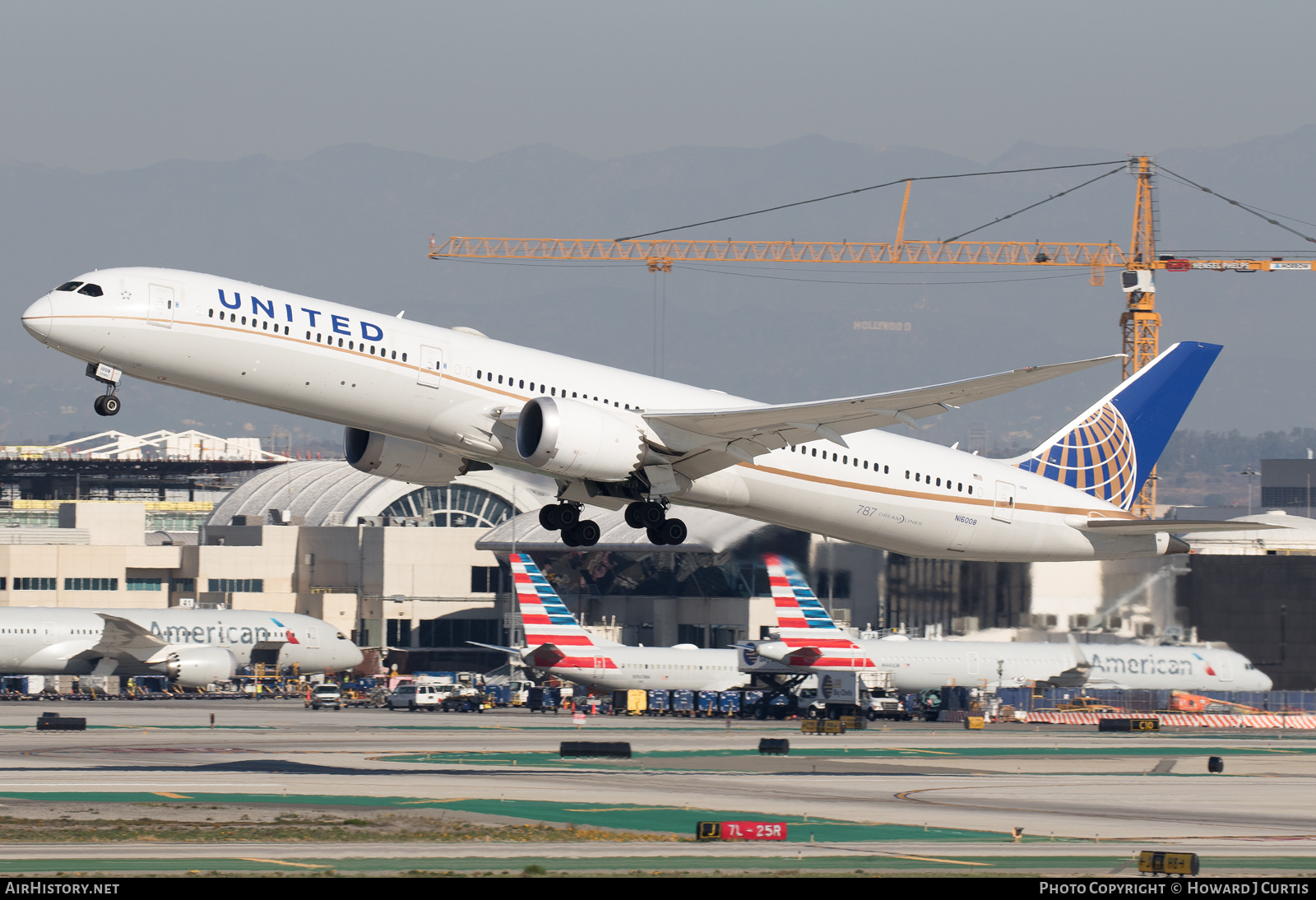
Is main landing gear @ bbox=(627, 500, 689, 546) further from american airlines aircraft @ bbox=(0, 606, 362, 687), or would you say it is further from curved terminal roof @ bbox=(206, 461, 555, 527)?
curved terminal roof @ bbox=(206, 461, 555, 527)

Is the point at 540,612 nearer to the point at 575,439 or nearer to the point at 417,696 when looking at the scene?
the point at 417,696

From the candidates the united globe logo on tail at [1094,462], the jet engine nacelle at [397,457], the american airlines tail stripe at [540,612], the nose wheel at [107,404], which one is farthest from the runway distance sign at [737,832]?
the american airlines tail stripe at [540,612]

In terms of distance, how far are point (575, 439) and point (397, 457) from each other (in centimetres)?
659

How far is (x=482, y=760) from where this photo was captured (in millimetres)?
55438

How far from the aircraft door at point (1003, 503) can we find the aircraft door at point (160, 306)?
2468 centimetres

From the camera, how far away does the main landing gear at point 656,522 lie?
4441cm

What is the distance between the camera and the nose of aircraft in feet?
123

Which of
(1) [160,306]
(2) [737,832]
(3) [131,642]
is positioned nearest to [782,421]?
(2) [737,832]

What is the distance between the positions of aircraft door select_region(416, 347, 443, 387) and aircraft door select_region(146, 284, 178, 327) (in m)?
6.04

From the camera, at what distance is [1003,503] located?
4969cm

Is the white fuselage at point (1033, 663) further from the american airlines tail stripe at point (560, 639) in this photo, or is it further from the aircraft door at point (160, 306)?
the aircraft door at point (160, 306)

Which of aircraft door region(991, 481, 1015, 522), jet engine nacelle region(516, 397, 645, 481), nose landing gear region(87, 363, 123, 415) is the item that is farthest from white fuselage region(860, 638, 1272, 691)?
nose landing gear region(87, 363, 123, 415)
